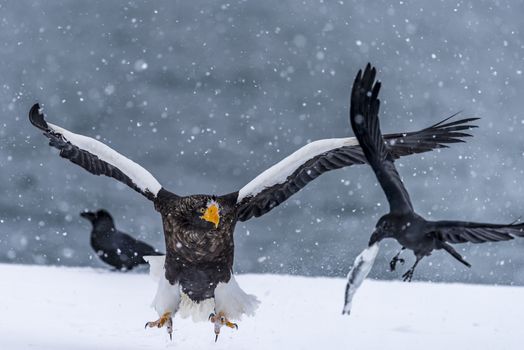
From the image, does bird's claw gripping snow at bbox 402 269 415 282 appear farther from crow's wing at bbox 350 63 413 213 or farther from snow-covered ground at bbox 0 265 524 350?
snow-covered ground at bbox 0 265 524 350

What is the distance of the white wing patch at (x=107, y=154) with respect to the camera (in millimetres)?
4344

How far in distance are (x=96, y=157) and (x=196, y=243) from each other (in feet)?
3.78

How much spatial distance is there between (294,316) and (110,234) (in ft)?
12.2

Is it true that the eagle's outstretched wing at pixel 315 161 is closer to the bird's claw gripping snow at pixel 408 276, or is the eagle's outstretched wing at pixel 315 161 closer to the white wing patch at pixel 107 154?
the white wing patch at pixel 107 154

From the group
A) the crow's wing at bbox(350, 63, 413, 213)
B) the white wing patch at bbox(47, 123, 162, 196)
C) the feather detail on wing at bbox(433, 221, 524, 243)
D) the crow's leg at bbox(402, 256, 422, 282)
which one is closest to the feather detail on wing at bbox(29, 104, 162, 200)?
the white wing patch at bbox(47, 123, 162, 196)

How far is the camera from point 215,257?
3.94 meters

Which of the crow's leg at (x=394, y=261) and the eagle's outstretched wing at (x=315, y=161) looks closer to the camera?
the crow's leg at (x=394, y=261)

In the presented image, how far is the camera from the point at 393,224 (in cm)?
275

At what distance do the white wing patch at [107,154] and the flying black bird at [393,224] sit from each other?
6.22 ft

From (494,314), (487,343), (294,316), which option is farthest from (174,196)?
(494,314)

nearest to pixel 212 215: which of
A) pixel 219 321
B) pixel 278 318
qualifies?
pixel 219 321

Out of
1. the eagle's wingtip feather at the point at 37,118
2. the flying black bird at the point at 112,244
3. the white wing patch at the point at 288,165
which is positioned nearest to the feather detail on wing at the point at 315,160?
the white wing patch at the point at 288,165

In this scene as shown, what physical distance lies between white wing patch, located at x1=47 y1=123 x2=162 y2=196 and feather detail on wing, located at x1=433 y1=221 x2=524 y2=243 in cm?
223

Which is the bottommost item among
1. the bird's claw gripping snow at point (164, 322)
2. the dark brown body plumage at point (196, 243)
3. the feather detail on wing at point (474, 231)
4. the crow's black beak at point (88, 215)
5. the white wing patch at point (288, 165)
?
the bird's claw gripping snow at point (164, 322)
